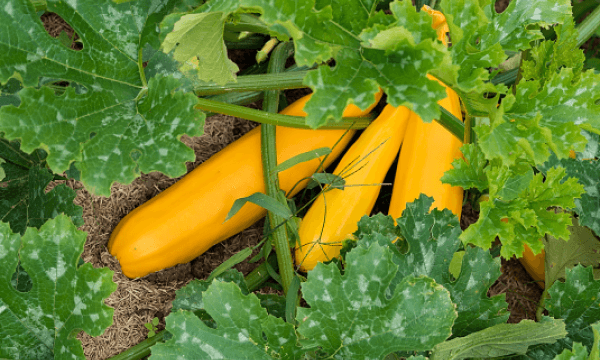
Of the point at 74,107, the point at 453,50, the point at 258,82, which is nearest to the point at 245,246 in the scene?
the point at 258,82

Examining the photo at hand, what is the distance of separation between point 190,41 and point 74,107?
34 cm

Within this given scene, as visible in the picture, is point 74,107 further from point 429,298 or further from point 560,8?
point 560,8

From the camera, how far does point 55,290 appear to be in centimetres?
131

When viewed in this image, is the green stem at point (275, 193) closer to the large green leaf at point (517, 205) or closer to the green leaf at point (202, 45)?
the green leaf at point (202, 45)

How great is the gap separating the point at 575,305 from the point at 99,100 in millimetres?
1472

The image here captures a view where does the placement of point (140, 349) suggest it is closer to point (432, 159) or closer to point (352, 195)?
point (352, 195)

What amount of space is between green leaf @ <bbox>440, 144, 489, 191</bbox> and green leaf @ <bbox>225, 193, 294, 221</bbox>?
547 mm

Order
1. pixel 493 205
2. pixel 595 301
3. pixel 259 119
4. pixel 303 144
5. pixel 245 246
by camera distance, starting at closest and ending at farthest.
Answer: pixel 493 205 → pixel 595 301 → pixel 259 119 → pixel 303 144 → pixel 245 246

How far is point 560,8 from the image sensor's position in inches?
50.9

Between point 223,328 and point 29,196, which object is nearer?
point 223,328

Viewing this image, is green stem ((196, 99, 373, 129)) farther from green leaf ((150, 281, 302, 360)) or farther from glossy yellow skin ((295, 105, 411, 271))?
green leaf ((150, 281, 302, 360))

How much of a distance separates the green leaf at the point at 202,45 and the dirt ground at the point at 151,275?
517 millimetres

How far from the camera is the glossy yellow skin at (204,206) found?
1748mm

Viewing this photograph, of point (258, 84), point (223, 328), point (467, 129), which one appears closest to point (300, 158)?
point (258, 84)
